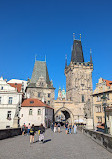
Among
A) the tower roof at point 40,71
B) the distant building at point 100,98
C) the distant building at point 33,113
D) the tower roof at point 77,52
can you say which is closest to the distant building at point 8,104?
the distant building at point 33,113

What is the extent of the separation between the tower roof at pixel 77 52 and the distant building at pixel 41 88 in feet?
47.5

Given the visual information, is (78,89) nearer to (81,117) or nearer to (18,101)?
(81,117)

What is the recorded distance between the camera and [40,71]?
176 ft

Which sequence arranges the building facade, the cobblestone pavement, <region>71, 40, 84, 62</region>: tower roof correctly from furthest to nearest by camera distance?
<region>71, 40, 84, 62</region>: tower roof → the building facade → the cobblestone pavement

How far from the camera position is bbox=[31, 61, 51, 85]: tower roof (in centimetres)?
5117

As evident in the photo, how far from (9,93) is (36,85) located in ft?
52.0

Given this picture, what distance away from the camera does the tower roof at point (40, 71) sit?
5117cm

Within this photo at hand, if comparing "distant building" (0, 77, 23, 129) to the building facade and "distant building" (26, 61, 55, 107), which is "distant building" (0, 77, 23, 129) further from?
the building facade

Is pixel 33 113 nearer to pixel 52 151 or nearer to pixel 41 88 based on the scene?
pixel 41 88

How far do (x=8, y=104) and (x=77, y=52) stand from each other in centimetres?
3853

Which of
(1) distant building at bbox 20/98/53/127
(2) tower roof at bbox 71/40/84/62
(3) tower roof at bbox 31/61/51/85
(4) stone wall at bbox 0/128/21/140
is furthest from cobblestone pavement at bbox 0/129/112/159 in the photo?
(2) tower roof at bbox 71/40/84/62

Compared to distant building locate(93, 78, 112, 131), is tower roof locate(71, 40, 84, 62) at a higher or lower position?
→ higher

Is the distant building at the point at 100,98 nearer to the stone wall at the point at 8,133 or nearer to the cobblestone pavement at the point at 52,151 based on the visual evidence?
the stone wall at the point at 8,133

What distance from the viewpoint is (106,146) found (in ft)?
27.9
